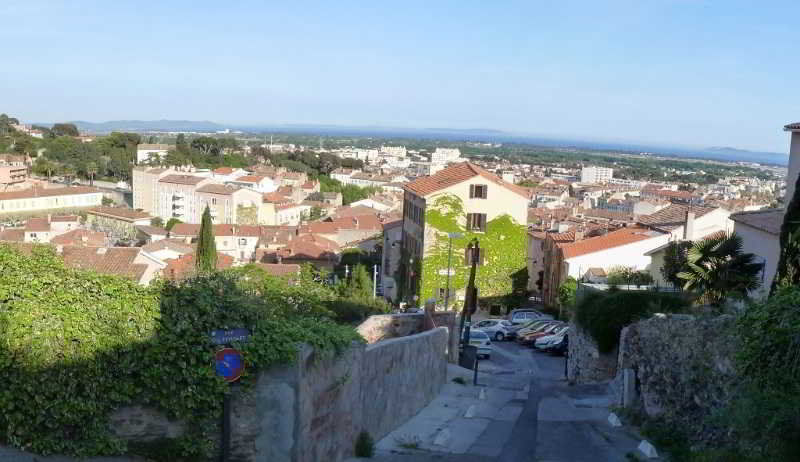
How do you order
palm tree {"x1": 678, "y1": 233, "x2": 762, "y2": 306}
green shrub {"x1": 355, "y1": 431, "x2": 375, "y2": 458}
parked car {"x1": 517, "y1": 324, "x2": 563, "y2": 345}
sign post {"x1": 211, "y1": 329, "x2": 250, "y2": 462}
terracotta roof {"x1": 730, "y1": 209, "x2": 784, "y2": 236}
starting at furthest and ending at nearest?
parked car {"x1": 517, "y1": 324, "x2": 563, "y2": 345} < terracotta roof {"x1": 730, "y1": 209, "x2": 784, "y2": 236} < palm tree {"x1": 678, "y1": 233, "x2": 762, "y2": 306} < green shrub {"x1": 355, "y1": 431, "x2": 375, "y2": 458} < sign post {"x1": 211, "y1": 329, "x2": 250, "y2": 462}

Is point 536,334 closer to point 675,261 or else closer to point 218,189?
point 675,261

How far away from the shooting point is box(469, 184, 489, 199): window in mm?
48969

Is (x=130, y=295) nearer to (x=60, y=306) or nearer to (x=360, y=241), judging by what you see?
(x=60, y=306)

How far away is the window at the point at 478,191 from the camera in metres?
49.0

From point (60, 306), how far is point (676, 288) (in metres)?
18.5

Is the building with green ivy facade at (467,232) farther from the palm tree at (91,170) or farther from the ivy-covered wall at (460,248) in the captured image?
the palm tree at (91,170)

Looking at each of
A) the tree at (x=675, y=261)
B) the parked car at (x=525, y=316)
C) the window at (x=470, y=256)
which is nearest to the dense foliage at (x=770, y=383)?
the tree at (x=675, y=261)

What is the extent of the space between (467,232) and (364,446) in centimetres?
3682

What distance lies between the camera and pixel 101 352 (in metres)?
9.35

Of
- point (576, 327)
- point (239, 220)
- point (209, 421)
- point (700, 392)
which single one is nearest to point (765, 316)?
point (700, 392)

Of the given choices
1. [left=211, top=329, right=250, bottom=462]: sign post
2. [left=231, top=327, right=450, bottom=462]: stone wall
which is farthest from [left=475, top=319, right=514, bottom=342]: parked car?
[left=211, top=329, right=250, bottom=462]: sign post

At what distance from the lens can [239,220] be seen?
119 metres

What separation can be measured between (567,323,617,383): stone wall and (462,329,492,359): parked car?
202 inches

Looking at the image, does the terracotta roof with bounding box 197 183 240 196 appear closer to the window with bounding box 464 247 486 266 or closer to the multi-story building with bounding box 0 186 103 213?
the multi-story building with bounding box 0 186 103 213
